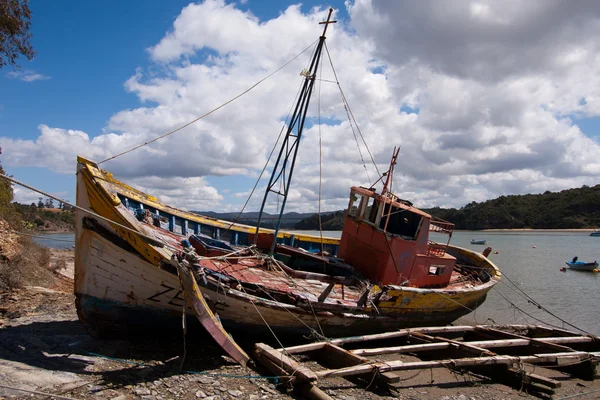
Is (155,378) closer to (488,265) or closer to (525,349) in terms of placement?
(525,349)

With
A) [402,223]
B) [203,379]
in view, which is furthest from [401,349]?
[402,223]

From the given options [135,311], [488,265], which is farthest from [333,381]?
[488,265]

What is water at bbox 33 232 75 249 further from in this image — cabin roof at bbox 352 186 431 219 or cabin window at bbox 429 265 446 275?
cabin window at bbox 429 265 446 275

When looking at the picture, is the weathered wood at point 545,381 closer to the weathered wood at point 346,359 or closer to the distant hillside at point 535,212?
the weathered wood at point 346,359

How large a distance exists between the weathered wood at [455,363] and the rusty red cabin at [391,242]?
10.2 ft

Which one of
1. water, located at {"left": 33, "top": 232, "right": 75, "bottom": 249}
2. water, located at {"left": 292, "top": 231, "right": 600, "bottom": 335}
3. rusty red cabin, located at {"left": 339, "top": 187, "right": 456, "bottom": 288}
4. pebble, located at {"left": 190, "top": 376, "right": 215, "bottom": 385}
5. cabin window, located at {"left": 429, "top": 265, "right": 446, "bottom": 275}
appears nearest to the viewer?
pebble, located at {"left": 190, "top": 376, "right": 215, "bottom": 385}

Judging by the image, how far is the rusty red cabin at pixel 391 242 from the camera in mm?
11141

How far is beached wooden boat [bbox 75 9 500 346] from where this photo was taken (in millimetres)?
7797

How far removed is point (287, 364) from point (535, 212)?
101m

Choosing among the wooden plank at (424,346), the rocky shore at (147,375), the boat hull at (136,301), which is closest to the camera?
the rocky shore at (147,375)

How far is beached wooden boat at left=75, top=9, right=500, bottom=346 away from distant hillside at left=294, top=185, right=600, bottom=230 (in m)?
74.9

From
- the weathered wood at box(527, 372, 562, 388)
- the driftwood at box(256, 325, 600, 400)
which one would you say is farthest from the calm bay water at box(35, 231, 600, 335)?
the weathered wood at box(527, 372, 562, 388)

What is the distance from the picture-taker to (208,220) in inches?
540

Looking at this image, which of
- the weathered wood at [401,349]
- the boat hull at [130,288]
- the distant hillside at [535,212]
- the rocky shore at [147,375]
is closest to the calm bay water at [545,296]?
the boat hull at [130,288]
